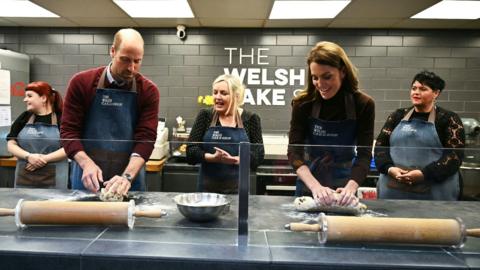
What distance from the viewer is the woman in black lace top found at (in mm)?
1576

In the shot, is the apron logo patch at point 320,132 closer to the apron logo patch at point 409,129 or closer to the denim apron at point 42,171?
the apron logo patch at point 409,129

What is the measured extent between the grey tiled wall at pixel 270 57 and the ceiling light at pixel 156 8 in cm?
56

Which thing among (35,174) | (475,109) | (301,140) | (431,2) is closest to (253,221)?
(301,140)

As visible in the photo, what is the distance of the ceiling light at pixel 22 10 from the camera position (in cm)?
321

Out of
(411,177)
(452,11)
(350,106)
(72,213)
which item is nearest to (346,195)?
(411,177)

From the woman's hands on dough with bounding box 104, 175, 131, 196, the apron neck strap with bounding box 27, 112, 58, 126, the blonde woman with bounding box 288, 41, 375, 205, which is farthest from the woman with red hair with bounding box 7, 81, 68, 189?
the apron neck strap with bounding box 27, 112, 58, 126

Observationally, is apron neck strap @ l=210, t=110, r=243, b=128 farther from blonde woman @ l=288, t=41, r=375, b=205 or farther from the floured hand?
the floured hand

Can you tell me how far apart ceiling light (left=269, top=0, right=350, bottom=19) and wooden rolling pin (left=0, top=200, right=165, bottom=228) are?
2286 millimetres

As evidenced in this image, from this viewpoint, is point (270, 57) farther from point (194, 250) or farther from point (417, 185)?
point (194, 250)

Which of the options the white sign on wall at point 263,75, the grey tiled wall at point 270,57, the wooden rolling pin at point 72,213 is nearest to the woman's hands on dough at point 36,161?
the wooden rolling pin at point 72,213

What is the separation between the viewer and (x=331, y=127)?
6.32 feet

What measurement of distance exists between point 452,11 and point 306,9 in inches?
48.1

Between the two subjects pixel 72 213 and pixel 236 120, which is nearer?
pixel 72 213

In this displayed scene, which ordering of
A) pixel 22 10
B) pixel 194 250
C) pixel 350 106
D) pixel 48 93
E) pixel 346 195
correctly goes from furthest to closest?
pixel 22 10, pixel 48 93, pixel 350 106, pixel 346 195, pixel 194 250
